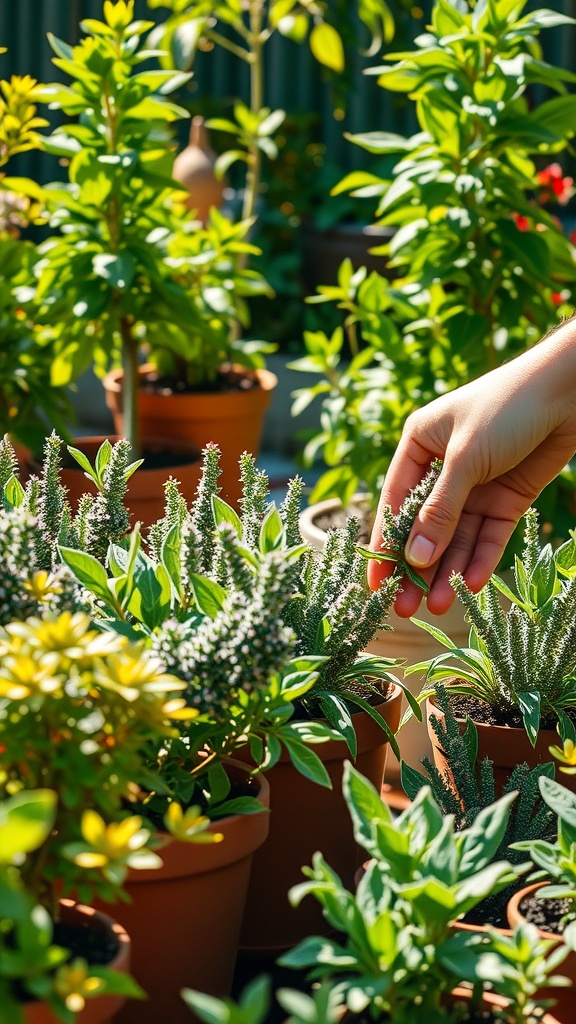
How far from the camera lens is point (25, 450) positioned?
8.52ft

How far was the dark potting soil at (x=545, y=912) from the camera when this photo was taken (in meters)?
1.02

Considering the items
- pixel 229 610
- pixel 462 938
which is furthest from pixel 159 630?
pixel 462 938

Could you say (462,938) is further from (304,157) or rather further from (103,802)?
(304,157)

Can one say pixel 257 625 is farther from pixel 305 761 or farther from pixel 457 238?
pixel 457 238

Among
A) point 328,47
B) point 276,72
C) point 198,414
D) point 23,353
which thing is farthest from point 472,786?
point 276,72

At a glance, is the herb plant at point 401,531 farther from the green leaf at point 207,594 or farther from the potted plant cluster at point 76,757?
the potted plant cluster at point 76,757

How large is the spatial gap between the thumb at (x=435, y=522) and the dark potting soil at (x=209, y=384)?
1.57 meters

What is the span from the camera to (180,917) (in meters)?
1.02

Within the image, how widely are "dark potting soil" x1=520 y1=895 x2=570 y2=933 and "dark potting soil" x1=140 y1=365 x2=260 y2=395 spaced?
1.95m

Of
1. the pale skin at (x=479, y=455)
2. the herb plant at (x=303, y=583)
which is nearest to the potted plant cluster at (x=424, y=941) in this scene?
the herb plant at (x=303, y=583)

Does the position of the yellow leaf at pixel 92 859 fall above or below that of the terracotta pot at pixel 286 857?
above

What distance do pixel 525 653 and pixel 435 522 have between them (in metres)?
0.19

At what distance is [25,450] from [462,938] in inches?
74.6

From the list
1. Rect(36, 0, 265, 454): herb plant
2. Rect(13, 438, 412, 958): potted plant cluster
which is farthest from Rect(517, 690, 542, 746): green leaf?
Rect(36, 0, 265, 454): herb plant
